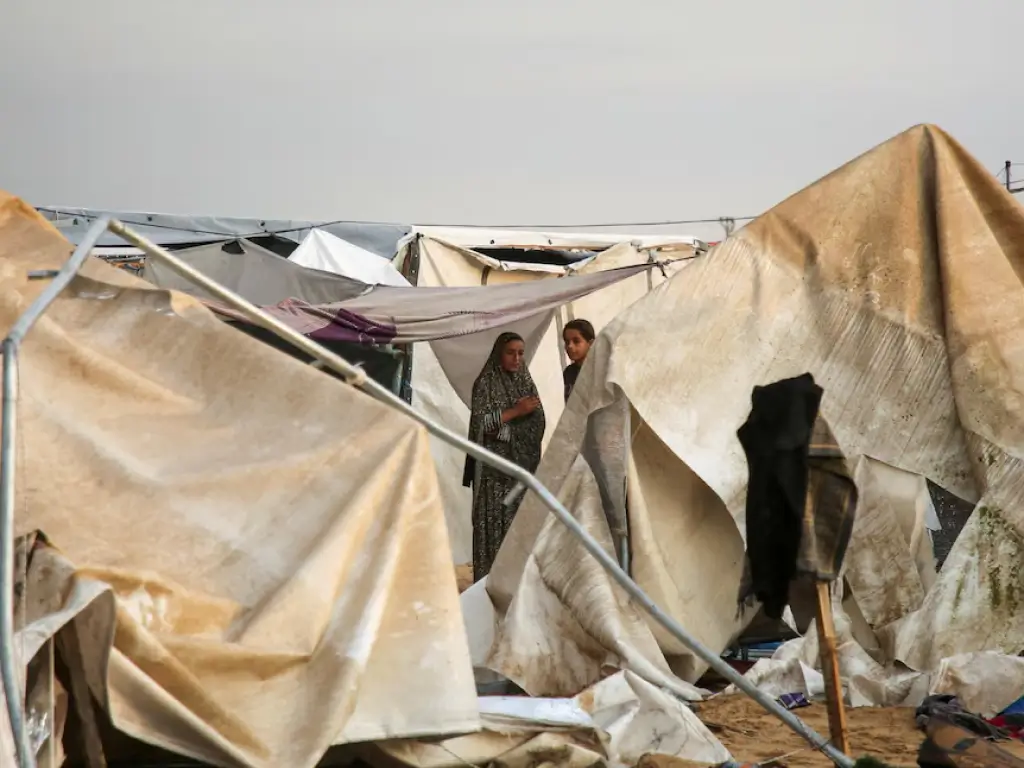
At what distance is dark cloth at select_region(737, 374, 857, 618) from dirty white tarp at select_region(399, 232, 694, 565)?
5280 mm

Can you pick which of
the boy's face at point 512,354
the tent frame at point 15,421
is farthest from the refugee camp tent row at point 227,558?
the boy's face at point 512,354

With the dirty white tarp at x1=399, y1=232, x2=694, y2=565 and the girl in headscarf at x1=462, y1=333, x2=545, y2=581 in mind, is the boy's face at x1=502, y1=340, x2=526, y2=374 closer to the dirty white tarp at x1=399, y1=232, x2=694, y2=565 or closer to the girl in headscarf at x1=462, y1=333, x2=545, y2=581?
the girl in headscarf at x1=462, y1=333, x2=545, y2=581

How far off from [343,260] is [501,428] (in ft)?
12.7

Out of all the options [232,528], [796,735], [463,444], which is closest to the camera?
[463,444]

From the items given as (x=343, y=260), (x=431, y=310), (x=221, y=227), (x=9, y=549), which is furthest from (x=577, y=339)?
(x=221, y=227)

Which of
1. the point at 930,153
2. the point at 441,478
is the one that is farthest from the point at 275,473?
the point at 441,478

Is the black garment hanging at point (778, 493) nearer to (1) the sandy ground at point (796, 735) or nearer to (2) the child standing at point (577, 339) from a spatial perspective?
(1) the sandy ground at point (796, 735)

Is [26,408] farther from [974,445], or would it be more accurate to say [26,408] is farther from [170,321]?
[974,445]

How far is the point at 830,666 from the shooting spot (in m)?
4.73

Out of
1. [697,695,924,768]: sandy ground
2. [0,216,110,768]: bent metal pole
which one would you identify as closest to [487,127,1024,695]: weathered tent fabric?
[697,695,924,768]: sandy ground

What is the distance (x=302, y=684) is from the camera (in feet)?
14.8

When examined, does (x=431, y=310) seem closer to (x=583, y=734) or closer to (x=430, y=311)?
(x=430, y=311)

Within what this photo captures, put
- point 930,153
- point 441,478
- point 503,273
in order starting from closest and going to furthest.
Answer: point 930,153 < point 441,478 < point 503,273

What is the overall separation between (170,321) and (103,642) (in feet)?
4.84
